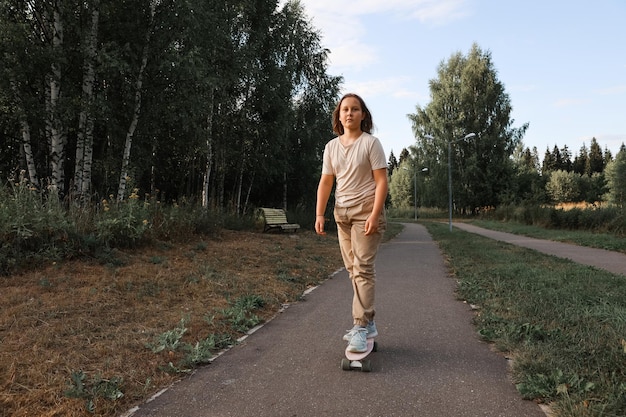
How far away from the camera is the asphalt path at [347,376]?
252 centimetres

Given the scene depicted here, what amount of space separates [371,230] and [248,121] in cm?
1459

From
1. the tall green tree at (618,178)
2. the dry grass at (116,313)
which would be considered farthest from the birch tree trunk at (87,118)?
the tall green tree at (618,178)

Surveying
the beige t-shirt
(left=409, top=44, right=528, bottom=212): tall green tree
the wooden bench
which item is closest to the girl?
the beige t-shirt

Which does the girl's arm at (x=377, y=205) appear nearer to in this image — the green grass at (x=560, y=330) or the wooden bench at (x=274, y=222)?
the green grass at (x=560, y=330)

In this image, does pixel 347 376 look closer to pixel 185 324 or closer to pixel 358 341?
pixel 358 341

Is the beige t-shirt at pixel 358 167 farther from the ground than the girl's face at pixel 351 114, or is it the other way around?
the girl's face at pixel 351 114

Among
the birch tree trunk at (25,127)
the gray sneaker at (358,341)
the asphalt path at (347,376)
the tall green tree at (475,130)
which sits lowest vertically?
the asphalt path at (347,376)

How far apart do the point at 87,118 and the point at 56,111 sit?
77cm

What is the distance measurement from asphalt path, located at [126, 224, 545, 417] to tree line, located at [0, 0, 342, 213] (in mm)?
5763

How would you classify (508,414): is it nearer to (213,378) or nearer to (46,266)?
(213,378)

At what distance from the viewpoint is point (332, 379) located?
296 centimetres

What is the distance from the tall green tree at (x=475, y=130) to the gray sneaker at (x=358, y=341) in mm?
42051

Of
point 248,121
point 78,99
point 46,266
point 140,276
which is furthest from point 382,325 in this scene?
point 248,121

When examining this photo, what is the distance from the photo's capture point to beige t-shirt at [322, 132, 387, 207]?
3.32 meters
